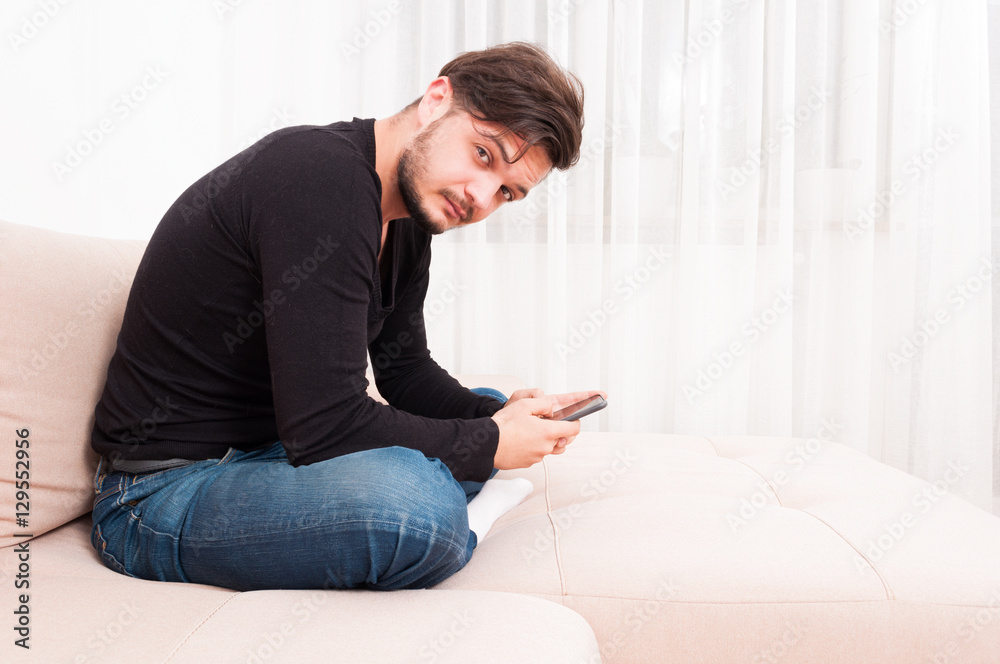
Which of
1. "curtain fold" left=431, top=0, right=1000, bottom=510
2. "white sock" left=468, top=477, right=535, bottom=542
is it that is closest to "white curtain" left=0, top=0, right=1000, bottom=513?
"curtain fold" left=431, top=0, right=1000, bottom=510

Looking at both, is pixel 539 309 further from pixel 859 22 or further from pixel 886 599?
pixel 886 599

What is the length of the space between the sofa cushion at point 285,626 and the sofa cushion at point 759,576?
3.9 inches

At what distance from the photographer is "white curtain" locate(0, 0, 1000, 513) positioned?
2004mm

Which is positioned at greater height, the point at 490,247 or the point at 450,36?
the point at 450,36

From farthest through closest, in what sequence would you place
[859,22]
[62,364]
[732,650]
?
1. [859,22]
2. [62,364]
3. [732,650]

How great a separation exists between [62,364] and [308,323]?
1.15ft

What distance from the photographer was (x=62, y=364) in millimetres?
865

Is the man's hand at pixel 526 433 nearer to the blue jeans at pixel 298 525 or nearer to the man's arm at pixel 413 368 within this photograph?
the blue jeans at pixel 298 525

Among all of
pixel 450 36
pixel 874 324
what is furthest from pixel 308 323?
pixel 874 324

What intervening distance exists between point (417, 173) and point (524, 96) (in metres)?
0.18

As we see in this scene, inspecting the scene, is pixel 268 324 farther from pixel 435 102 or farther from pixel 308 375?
pixel 435 102

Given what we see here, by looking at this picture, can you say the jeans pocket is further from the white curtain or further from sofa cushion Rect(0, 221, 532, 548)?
the white curtain

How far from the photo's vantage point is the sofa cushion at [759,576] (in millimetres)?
747

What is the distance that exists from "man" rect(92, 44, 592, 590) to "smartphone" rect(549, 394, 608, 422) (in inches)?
1.2
